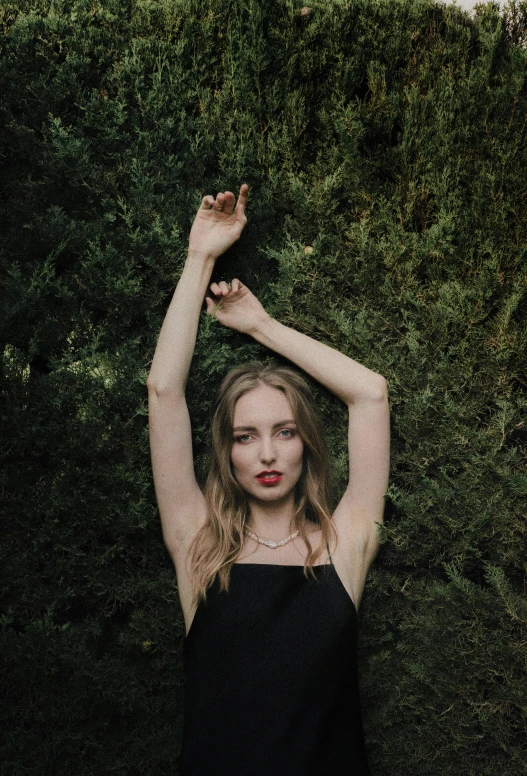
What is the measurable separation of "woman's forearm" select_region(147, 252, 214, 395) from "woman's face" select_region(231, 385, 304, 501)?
0.33m

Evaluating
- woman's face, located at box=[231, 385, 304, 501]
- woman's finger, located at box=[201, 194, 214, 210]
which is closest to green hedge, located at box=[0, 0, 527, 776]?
woman's finger, located at box=[201, 194, 214, 210]

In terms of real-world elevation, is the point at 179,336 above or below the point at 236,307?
below

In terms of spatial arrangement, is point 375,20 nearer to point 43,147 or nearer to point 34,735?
point 43,147

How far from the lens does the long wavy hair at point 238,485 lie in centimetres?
307

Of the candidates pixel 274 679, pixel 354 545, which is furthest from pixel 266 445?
pixel 274 679

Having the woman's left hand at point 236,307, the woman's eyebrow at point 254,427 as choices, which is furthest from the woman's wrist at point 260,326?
the woman's eyebrow at point 254,427

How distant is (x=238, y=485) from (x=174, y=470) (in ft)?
1.10

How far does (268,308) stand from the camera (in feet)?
11.5

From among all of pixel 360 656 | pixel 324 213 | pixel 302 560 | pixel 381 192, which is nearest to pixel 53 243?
pixel 324 213

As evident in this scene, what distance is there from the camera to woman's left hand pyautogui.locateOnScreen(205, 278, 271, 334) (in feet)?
11.1

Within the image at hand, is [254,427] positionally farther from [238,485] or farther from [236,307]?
[236,307]

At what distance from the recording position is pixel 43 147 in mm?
3434

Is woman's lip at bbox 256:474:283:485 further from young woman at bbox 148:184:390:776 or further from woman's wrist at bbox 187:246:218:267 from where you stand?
woman's wrist at bbox 187:246:218:267

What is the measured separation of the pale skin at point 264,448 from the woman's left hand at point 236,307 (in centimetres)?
11
